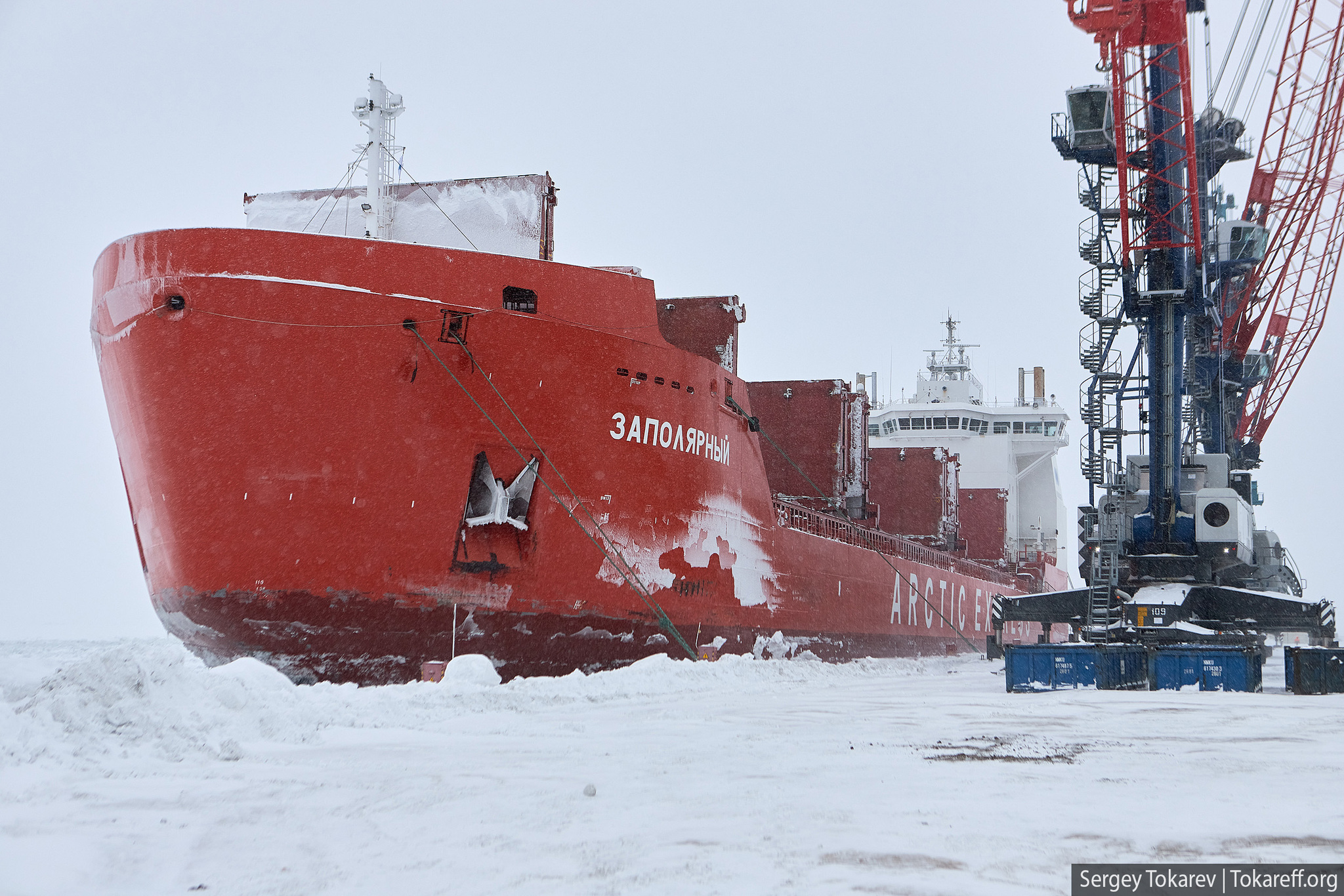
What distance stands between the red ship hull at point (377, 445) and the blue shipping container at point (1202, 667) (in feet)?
18.1

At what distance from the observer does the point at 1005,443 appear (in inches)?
1312

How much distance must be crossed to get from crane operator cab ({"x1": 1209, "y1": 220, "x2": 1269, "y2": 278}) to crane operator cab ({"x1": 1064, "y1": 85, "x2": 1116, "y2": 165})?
545 centimetres

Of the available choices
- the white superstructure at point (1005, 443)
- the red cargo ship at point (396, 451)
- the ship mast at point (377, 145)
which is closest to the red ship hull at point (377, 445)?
the red cargo ship at point (396, 451)

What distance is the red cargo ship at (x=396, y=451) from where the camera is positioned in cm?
949

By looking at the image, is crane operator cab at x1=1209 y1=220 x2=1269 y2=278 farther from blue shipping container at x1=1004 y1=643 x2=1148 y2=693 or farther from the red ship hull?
the red ship hull

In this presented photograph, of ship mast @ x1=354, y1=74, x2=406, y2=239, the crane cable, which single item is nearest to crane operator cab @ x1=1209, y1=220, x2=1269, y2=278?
the crane cable

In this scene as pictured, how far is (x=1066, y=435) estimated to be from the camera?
34.3m

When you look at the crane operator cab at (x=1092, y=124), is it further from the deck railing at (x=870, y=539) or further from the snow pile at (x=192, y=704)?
the snow pile at (x=192, y=704)

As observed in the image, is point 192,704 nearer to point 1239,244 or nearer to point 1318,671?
point 1318,671

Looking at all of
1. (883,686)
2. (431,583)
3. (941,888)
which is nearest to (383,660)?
(431,583)

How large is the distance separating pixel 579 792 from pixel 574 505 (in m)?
5.88

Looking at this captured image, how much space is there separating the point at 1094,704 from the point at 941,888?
7.27 metres

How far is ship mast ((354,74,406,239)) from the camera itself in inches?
486

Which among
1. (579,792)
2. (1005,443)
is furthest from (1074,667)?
(1005,443)
